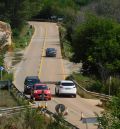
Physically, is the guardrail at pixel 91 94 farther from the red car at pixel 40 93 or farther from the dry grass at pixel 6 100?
the dry grass at pixel 6 100

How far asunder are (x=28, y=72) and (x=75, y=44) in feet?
24.0

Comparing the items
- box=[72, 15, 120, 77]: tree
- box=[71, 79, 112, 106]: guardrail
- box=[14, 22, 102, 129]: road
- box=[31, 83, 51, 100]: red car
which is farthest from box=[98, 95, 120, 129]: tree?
box=[72, 15, 120, 77]: tree

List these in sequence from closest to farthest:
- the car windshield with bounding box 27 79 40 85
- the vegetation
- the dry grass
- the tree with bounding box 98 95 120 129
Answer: the tree with bounding box 98 95 120 129 < the vegetation < the dry grass < the car windshield with bounding box 27 79 40 85

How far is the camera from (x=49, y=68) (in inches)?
2820

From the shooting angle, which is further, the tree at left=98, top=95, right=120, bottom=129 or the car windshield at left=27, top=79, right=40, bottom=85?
the car windshield at left=27, top=79, right=40, bottom=85

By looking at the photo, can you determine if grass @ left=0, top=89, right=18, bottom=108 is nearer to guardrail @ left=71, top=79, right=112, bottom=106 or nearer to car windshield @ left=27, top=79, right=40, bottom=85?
car windshield @ left=27, top=79, right=40, bottom=85

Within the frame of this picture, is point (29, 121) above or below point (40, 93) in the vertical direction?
above

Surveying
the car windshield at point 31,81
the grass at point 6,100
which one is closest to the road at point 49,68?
the car windshield at point 31,81

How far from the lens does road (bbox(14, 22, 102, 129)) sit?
128ft

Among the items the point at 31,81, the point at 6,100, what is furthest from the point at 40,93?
the point at 31,81

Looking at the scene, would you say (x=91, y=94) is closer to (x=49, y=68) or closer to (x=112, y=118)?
(x=49, y=68)

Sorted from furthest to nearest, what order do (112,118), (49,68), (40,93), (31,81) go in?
(49,68) < (31,81) < (40,93) < (112,118)

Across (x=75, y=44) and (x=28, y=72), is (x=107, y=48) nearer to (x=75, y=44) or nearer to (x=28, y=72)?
(x=75, y=44)

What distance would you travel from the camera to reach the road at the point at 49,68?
39.2m
